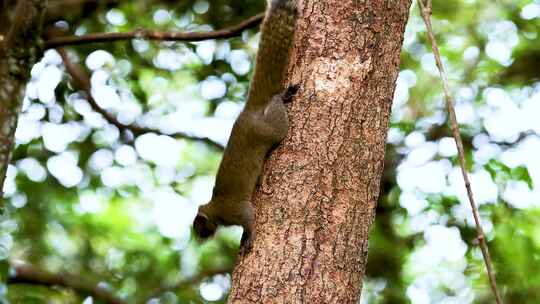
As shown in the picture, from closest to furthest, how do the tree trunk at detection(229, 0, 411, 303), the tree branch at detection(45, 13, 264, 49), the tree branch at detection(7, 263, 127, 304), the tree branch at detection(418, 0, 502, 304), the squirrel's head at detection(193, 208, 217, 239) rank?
the tree branch at detection(418, 0, 502, 304) < the tree trunk at detection(229, 0, 411, 303) < the tree branch at detection(45, 13, 264, 49) < the squirrel's head at detection(193, 208, 217, 239) < the tree branch at detection(7, 263, 127, 304)

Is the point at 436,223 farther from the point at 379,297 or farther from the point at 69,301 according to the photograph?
the point at 69,301

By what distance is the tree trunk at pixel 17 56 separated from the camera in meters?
3.21

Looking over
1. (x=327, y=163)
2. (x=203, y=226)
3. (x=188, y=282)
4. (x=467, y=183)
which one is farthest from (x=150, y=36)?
(x=188, y=282)

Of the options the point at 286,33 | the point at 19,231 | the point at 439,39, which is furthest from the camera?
the point at 439,39

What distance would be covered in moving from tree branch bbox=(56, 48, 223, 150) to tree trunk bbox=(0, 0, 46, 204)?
196cm

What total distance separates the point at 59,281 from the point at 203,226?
141 centimetres

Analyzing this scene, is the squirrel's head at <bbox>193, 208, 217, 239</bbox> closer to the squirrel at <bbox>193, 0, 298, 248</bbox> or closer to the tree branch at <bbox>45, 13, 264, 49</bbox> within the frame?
the squirrel at <bbox>193, 0, 298, 248</bbox>

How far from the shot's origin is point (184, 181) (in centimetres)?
705

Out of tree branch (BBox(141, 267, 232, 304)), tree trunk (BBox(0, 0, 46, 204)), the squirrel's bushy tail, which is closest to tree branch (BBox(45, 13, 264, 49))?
tree trunk (BBox(0, 0, 46, 204))

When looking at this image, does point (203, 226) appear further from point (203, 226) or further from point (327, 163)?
point (327, 163)

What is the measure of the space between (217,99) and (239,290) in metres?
3.44

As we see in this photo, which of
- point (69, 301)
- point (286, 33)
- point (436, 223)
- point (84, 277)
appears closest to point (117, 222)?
point (84, 277)

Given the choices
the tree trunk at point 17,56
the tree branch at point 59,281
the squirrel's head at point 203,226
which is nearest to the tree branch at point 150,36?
the tree trunk at point 17,56

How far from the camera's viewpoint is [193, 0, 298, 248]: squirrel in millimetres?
3027
